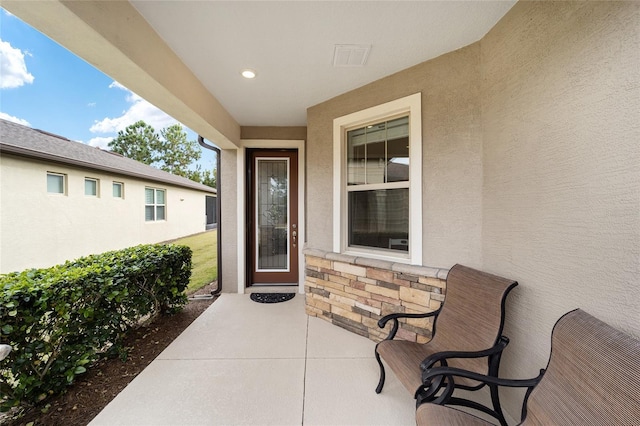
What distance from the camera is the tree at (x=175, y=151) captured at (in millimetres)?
20984

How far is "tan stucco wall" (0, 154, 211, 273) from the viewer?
4.77 meters

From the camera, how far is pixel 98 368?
7.32ft

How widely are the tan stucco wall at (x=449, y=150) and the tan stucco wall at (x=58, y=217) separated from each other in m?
7.36

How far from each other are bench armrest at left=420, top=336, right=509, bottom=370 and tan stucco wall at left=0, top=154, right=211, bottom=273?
24.6 ft

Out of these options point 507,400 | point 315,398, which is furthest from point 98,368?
point 507,400

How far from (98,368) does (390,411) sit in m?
2.67

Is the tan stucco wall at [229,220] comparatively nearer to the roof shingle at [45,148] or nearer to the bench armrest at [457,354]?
the bench armrest at [457,354]

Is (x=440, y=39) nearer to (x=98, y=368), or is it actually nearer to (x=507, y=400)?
(x=507, y=400)

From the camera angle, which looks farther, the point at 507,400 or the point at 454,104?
the point at 454,104

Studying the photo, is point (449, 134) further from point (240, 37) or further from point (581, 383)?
point (240, 37)

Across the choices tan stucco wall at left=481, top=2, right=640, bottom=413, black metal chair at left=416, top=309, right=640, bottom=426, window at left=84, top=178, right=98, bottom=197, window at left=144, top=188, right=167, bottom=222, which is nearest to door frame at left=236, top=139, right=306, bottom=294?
tan stucco wall at left=481, top=2, right=640, bottom=413

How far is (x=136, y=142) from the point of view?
20.5 metres

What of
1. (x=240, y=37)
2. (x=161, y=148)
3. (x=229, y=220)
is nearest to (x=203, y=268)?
(x=229, y=220)

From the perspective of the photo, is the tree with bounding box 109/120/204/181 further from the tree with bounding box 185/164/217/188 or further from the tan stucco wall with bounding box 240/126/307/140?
the tan stucco wall with bounding box 240/126/307/140
